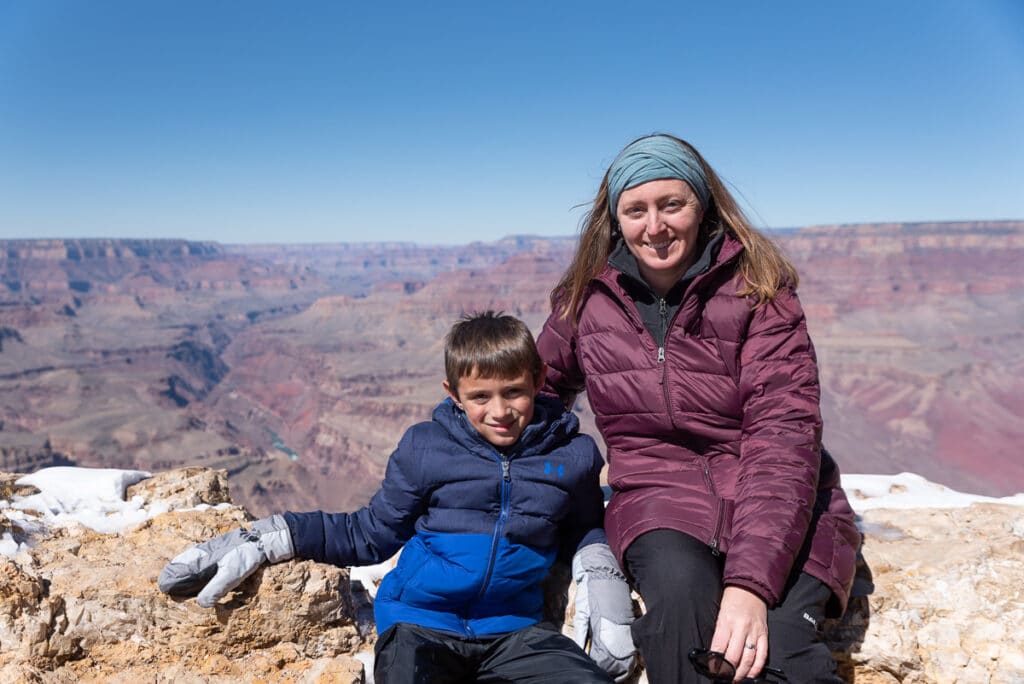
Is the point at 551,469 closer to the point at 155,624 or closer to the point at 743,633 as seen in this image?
the point at 743,633

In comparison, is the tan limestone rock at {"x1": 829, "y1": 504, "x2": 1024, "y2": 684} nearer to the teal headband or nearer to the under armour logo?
the under armour logo

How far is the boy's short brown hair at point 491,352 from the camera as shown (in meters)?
2.10

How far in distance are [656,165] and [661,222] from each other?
0.19 meters

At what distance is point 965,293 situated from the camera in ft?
345

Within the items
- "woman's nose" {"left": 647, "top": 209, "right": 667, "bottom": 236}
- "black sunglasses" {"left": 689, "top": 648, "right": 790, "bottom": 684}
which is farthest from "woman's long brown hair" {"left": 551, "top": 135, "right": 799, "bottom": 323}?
"black sunglasses" {"left": 689, "top": 648, "right": 790, "bottom": 684}

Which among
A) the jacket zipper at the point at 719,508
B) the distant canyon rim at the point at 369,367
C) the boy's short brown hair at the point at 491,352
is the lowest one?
the distant canyon rim at the point at 369,367

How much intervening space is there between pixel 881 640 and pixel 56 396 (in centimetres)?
10311

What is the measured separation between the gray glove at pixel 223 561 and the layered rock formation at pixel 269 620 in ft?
0.29

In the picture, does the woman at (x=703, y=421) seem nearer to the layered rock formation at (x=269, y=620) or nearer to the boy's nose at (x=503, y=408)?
the boy's nose at (x=503, y=408)

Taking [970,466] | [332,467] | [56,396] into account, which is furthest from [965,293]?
[56,396]

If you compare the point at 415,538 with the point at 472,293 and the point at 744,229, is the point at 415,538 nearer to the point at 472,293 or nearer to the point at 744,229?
the point at 744,229

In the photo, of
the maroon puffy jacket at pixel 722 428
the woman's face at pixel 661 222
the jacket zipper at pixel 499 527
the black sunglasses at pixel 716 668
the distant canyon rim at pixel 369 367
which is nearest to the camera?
the black sunglasses at pixel 716 668

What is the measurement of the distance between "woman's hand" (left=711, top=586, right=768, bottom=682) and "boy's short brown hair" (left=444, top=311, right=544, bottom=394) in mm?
967

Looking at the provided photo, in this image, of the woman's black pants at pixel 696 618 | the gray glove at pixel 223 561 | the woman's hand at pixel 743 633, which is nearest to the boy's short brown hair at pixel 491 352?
the woman's black pants at pixel 696 618
